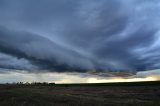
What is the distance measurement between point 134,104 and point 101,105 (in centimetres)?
574

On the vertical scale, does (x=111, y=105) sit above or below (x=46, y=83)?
below

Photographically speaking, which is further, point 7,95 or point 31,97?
point 7,95

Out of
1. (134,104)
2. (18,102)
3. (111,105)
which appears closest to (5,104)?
(18,102)

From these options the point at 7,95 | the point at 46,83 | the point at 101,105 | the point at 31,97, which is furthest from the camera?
the point at 46,83

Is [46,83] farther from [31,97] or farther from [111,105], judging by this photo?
[111,105]

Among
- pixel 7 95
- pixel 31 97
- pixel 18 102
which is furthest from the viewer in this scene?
pixel 7 95

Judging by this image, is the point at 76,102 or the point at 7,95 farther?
the point at 7,95

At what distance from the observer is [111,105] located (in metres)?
43.8

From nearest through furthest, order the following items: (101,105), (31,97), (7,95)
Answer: (101,105)
(31,97)
(7,95)

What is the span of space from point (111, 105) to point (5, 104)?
18277mm

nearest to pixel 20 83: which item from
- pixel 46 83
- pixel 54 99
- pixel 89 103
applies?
pixel 46 83

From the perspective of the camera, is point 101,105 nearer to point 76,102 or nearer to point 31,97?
point 76,102

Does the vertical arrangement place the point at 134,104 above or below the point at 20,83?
below

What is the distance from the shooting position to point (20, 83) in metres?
115
